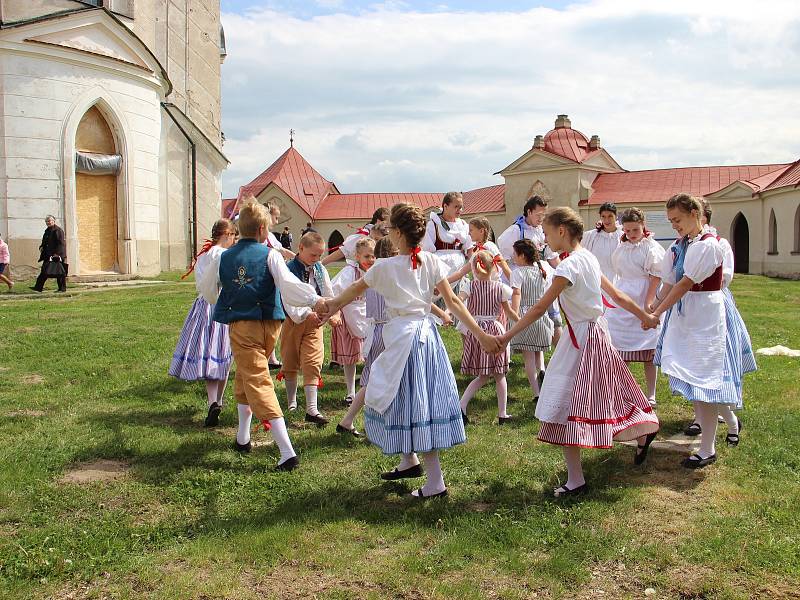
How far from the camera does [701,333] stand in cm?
530

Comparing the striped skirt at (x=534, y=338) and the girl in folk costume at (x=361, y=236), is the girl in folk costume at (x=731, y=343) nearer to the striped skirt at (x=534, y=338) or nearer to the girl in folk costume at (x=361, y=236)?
the striped skirt at (x=534, y=338)

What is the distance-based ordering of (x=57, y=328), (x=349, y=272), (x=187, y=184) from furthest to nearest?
(x=187, y=184) → (x=57, y=328) → (x=349, y=272)

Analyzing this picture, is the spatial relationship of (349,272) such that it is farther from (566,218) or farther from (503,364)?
(566,218)

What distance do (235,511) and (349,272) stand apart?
3702 millimetres

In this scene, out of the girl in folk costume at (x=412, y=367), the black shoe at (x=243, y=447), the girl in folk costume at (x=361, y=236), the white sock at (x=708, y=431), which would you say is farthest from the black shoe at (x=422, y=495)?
the girl in folk costume at (x=361, y=236)

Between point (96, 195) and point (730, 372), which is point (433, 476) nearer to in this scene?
point (730, 372)

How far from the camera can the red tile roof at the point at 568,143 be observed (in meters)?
39.2

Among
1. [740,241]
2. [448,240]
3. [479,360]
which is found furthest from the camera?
[740,241]

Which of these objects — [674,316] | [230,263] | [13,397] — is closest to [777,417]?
[674,316]

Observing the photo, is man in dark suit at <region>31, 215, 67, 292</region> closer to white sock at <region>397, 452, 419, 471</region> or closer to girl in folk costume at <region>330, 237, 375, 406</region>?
girl in folk costume at <region>330, 237, 375, 406</region>

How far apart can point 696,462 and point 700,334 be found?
92 centimetres

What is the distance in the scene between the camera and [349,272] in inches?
308

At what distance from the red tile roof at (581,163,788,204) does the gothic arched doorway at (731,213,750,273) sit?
2.42 metres

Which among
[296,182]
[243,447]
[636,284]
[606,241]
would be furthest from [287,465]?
[296,182]
